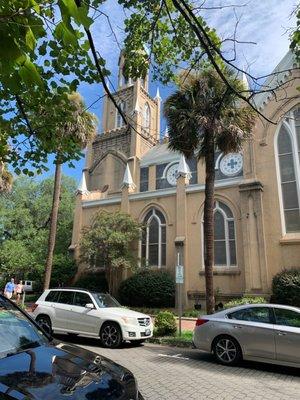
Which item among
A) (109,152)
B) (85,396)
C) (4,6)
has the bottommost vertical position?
(85,396)

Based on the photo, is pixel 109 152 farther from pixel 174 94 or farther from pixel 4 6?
pixel 4 6

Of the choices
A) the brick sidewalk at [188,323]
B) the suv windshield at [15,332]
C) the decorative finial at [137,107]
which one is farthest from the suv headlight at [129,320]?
the decorative finial at [137,107]

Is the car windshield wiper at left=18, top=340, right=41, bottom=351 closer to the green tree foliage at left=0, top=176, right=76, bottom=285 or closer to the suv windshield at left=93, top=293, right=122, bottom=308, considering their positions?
the suv windshield at left=93, top=293, right=122, bottom=308

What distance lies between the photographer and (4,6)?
11.6 ft

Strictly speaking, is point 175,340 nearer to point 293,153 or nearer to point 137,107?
point 293,153

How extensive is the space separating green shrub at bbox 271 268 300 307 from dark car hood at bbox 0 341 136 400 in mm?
17070

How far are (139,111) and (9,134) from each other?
107 feet

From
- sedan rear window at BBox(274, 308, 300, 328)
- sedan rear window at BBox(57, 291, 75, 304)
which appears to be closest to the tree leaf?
sedan rear window at BBox(274, 308, 300, 328)

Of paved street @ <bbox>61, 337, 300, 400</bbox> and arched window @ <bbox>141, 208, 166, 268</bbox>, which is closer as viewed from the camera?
paved street @ <bbox>61, 337, 300, 400</bbox>

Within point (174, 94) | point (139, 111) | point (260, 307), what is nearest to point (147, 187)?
point (139, 111)

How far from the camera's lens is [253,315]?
9648mm

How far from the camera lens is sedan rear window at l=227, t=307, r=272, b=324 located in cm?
943

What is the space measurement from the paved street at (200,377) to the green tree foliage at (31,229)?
64.8 ft

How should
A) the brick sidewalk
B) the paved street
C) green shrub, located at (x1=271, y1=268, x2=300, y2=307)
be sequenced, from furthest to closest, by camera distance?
green shrub, located at (x1=271, y1=268, x2=300, y2=307)
the brick sidewalk
the paved street
